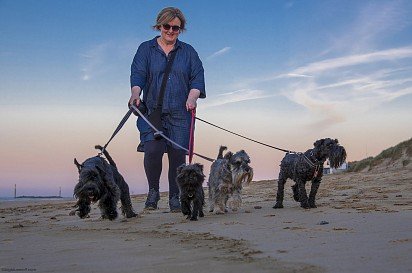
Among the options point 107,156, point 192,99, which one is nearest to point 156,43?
point 192,99

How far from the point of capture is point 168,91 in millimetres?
9586

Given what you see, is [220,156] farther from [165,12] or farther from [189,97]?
[165,12]

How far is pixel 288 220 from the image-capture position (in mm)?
7262

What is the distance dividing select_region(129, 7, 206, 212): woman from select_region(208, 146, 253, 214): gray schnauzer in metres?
0.70

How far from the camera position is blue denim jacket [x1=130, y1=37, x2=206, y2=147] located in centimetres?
963

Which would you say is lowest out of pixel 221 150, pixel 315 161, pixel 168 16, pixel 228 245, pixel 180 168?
pixel 228 245

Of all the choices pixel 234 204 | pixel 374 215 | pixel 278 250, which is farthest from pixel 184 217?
pixel 278 250

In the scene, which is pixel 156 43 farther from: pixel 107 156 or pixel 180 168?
pixel 180 168

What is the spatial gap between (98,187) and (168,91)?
2.20 metres

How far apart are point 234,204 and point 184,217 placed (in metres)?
1.36

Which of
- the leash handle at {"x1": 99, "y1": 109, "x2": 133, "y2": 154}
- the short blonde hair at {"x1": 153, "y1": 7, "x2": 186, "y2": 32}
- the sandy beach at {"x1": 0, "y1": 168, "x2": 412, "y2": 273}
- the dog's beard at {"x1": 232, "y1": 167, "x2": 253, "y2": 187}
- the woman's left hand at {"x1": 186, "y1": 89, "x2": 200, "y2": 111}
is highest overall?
the short blonde hair at {"x1": 153, "y1": 7, "x2": 186, "y2": 32}

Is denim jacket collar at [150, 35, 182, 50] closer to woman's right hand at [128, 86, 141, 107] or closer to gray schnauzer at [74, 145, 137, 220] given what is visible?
woman's right hand at [128, 86, 141, 107]

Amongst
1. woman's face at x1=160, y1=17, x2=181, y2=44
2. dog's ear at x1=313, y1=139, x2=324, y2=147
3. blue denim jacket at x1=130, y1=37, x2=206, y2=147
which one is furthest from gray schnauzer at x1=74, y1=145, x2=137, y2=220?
dog's ear at x1=313, y1=139, x2=324, y2=147

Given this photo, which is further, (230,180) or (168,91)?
(230,180)
